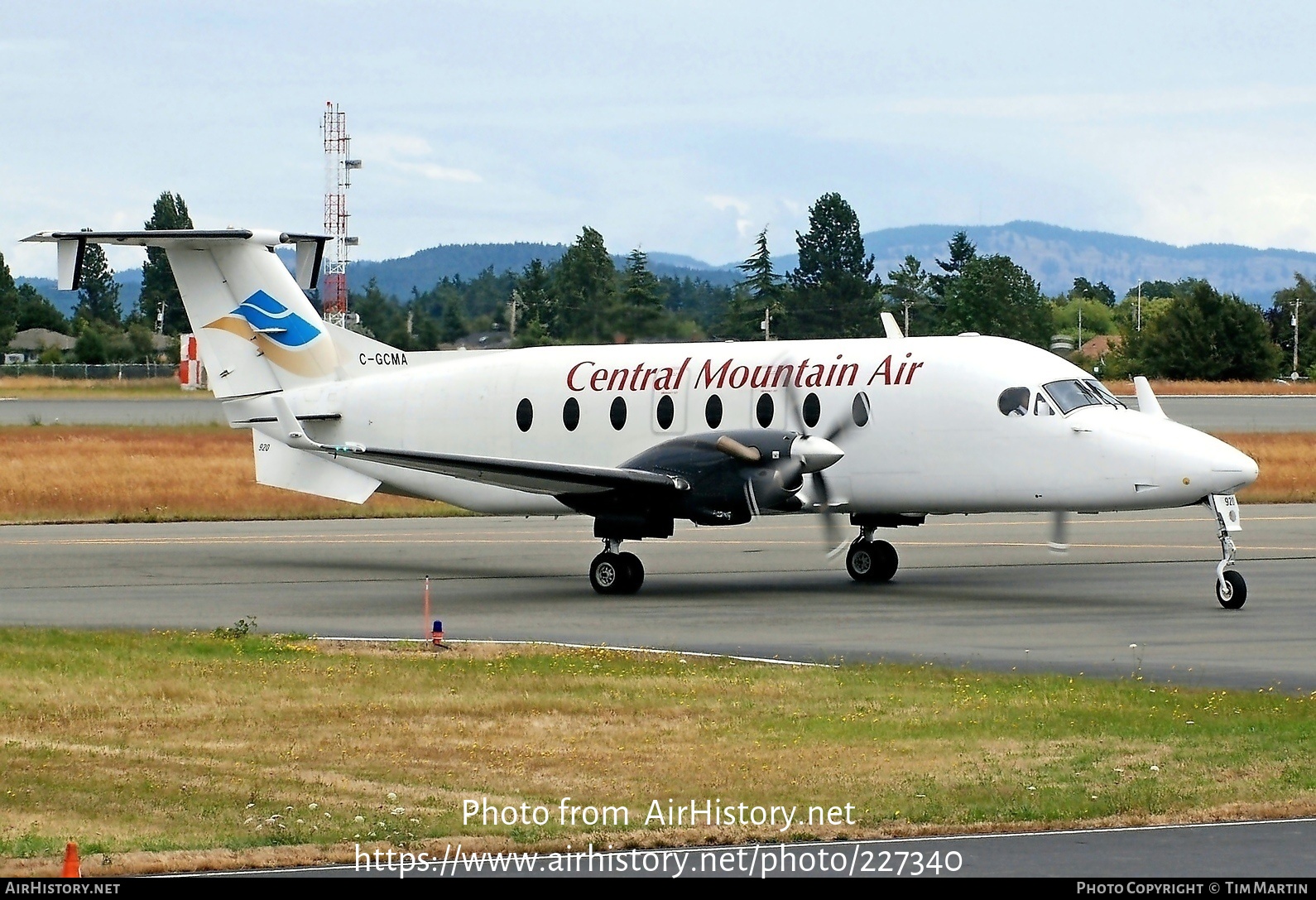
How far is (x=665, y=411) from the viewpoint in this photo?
25203 millimetres

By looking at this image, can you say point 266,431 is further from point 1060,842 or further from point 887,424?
point 1060,842

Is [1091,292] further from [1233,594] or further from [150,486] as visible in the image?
[1233,594]

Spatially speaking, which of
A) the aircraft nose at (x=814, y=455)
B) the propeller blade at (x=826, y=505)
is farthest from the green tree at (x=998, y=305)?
the aircraft nose at (x=814, y=455)

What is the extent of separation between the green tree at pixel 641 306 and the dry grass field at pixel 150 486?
935cm

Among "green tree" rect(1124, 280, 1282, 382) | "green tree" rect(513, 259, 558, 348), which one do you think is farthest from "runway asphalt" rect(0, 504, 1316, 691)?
"green tree" rect(1124, 280, 1282, 382)

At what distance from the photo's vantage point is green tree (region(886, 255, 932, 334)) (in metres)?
54.2

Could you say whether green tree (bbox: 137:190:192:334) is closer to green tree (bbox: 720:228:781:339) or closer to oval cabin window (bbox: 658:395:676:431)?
green tree (bbox: 720:228:781:339)

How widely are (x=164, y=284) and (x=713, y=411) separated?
9476 centimetres

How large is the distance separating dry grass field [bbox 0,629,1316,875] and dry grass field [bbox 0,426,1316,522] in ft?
68.4

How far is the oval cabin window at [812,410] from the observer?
23984 millimetres

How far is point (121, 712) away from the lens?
15.0 meters

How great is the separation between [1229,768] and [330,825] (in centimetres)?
647

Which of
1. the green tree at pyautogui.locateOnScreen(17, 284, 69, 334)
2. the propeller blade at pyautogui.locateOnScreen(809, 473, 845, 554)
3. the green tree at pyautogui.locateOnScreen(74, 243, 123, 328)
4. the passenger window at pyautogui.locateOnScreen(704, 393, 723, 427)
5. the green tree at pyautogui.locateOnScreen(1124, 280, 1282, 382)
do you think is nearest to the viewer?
the propeller blade at pyautogui.locateOnScreen(809, 473, 845, 554)
